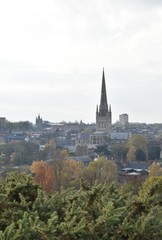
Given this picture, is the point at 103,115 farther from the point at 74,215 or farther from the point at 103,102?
the point at 74,215

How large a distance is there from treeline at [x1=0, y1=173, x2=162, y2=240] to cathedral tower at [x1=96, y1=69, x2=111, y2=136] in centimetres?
10149

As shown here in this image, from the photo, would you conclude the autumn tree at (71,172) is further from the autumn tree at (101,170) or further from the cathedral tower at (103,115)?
the cathedral tower at (103,115)

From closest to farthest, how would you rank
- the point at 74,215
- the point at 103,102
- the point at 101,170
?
the point at 74,215
the point at 101,170
the point at 103,102

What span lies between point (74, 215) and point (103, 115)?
345 feet

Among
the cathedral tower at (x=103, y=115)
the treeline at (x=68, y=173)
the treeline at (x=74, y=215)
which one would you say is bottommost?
the treeline at (x=68, y=173)

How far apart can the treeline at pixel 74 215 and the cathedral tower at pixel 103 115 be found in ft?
333

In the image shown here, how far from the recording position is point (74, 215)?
9438 mm

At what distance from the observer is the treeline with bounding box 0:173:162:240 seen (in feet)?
28.6

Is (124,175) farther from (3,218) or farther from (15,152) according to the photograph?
(3,218)

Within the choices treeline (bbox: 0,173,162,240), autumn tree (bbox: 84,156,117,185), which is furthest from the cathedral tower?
treeline (bbox: 0,173,162,240)

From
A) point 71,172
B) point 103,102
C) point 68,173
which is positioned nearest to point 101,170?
point 71,172

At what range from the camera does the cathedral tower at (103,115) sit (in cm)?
11350

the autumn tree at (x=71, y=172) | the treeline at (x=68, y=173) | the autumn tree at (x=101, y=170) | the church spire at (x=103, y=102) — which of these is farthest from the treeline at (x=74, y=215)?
the church spire at (x=103, y=102)

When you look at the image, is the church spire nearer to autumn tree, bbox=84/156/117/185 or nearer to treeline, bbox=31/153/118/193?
treeline, bbox=31/153/118/193
